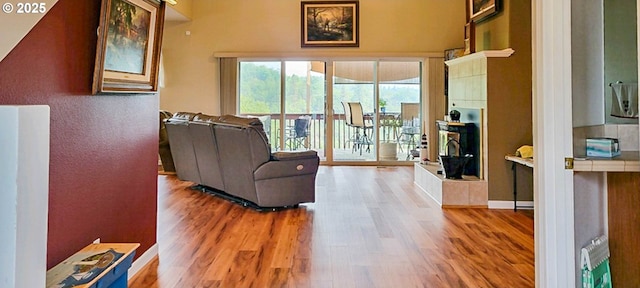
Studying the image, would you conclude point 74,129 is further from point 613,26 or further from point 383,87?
point 383,87

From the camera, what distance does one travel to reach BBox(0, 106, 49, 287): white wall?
932mm

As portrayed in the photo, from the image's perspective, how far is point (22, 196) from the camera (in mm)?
959

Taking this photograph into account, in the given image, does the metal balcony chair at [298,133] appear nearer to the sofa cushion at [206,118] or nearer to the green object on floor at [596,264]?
the sofa cushion at [206,118]

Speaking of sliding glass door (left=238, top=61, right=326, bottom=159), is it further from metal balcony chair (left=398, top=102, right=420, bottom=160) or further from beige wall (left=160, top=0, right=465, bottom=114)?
metal balcony chair (left=398, top=102, right=420, bottom=160)

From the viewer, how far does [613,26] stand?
2096 mm

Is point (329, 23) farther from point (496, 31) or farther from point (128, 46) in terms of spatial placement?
point (128, 46)

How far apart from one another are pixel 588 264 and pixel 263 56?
671 centimetres

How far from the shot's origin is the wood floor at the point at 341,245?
8.61 feet

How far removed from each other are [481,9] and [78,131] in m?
4.58

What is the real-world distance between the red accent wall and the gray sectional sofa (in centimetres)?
151

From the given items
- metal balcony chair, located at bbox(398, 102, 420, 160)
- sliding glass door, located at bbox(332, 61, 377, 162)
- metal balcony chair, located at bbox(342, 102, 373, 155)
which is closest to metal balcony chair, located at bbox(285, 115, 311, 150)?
sliding glass door, located at bbox(332, 61, 377, 162)

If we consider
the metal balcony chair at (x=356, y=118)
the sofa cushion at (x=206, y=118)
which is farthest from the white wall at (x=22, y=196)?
the metal balcony chair at (x=356, y=118)

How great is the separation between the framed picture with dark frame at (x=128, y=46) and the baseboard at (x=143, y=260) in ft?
3.64

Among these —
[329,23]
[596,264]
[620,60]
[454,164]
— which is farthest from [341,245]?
[329,23]
